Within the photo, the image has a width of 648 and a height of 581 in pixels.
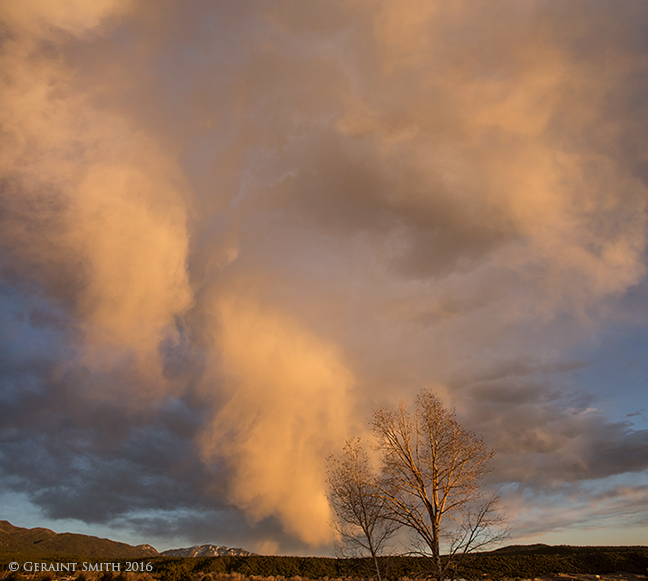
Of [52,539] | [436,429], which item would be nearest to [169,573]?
[436,429]

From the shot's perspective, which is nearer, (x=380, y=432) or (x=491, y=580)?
(x=380, y=432)

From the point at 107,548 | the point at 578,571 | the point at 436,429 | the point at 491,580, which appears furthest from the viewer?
the point at 107,548

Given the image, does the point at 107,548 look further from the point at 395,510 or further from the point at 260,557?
the point at 395,510

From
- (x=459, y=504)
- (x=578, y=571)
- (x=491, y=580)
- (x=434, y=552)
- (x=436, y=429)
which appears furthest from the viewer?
(x=578, y=571)

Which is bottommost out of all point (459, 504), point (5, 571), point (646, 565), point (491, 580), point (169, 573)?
point (646, 565)

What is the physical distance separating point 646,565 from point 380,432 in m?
85.9

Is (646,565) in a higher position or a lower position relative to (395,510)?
lower

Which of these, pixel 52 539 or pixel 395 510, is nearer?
pixel 395 510

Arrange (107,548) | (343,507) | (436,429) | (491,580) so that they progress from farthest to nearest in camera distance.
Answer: (107,548)
(491,580)
(343,507)
(436,429)

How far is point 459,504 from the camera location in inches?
651

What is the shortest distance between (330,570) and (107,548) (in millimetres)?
168940

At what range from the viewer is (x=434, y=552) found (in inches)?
606

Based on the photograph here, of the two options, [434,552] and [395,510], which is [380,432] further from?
[434,552]

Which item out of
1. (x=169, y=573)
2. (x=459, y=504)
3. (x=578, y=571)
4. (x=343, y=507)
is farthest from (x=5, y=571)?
(x=578, y=571)
